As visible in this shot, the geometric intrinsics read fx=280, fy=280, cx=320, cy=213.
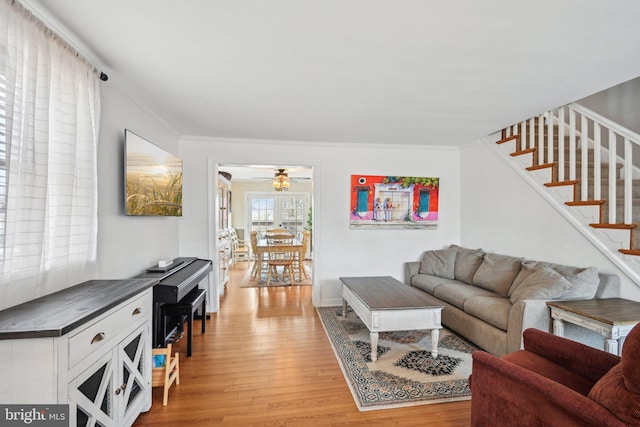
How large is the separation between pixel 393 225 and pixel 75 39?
3.85 meters

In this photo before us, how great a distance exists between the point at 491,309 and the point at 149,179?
11.2ft

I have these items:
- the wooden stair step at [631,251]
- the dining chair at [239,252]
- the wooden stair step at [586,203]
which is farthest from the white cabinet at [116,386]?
the dining chair at [239,252]

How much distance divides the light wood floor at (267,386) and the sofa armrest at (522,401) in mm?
535

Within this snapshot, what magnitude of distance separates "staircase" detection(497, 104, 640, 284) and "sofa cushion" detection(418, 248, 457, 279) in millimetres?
1405

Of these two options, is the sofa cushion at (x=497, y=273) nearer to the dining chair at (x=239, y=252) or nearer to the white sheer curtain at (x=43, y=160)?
the white sheer curtain at (x=43, y=160)

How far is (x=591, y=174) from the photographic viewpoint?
2.87 metres

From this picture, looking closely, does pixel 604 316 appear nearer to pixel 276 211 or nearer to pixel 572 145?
pixel 572 145

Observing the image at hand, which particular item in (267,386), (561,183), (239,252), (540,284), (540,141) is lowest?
(267,386)

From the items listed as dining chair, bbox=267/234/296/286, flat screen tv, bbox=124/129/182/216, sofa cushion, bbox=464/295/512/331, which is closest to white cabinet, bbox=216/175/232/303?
dining chair, bbox=267/234/296/286

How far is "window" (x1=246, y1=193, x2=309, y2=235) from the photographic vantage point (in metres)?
8.43

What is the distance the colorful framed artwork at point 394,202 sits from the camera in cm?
419

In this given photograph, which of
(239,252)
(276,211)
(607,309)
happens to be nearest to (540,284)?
(607,309)

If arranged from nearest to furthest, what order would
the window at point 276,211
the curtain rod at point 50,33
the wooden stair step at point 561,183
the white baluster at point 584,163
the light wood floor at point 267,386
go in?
the curtain rod at point 50,33, the light wood floor at point 267,386, the white baluster at point 584,163, the wooden stair step at point 561,183, the window at point 276,211

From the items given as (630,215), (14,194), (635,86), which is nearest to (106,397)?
(14,194)
